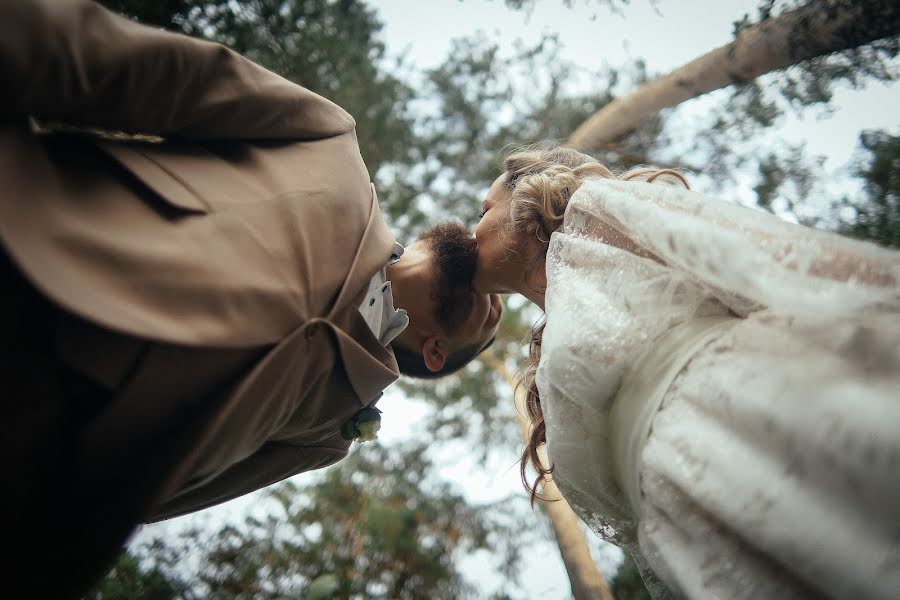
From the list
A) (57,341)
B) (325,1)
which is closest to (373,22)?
(325,1)

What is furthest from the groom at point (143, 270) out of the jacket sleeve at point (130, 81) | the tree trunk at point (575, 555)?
the tree trunk at point (575, 555)

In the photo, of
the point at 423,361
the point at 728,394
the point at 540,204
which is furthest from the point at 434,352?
the point at 728,394

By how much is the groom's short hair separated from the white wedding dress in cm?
129

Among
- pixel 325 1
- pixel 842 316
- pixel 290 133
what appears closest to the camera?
pixel 842 316

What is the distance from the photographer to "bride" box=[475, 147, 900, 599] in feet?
2.61

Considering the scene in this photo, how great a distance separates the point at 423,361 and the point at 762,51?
3735 mm

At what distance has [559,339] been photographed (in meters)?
1.26

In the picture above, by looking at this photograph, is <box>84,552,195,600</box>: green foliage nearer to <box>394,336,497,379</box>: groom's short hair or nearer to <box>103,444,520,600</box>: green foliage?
<box>103,444,520,600</box>: green foliage

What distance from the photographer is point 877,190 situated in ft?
11.2

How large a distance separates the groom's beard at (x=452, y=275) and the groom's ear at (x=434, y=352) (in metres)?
0.08

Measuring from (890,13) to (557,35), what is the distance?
337 centimetres

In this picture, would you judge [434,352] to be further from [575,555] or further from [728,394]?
[575,555]

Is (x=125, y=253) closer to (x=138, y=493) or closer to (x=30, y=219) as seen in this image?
(x=30, y=219)

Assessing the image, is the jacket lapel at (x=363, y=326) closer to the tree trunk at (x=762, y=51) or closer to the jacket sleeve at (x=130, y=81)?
the jacket sleeve at (x=130, y=81)
